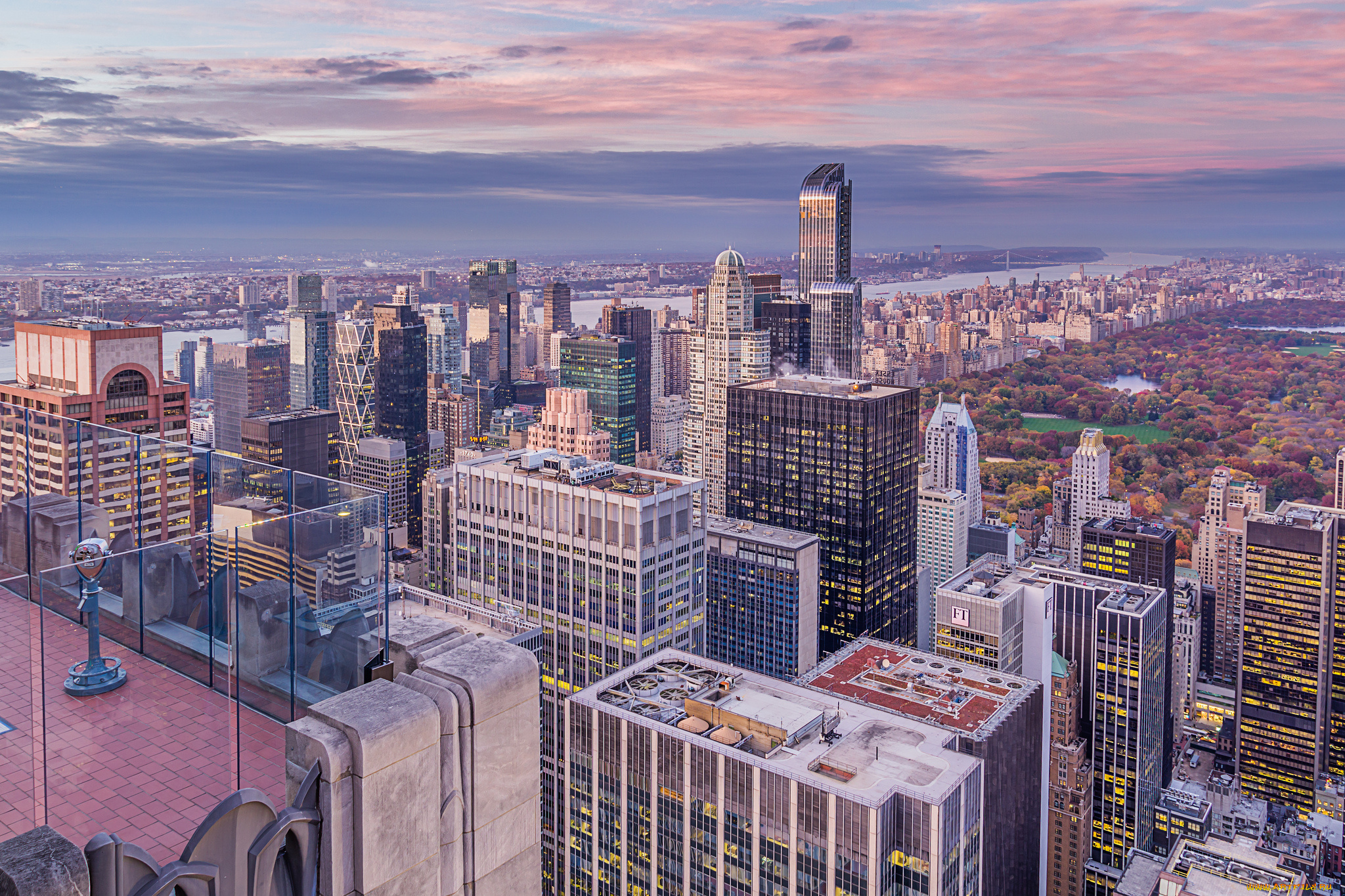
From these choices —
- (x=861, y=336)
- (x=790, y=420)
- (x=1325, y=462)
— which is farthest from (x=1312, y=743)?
(x=861, y=336)

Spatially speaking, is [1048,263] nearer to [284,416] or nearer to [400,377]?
[400,377]

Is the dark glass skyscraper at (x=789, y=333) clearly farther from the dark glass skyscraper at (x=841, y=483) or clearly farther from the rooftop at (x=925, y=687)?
the rooftop at (x=925, y=687)

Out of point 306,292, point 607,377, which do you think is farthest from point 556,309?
point 306,292

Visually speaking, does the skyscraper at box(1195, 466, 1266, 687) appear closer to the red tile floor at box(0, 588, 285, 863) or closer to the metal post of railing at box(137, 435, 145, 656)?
the metal post of railing at box(137, 435, 145, 656)

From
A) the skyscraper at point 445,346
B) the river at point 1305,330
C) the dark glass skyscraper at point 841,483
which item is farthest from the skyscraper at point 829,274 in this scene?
the skyscraper at point 445,346

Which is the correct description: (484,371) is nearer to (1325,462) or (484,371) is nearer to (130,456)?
(1325,462)

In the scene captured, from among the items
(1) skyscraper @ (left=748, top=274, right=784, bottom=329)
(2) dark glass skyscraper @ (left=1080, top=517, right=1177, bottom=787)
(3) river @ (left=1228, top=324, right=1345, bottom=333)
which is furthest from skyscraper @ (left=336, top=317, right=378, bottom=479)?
(3) river @ (left=1228, top=324, right=1345, bottom=333)

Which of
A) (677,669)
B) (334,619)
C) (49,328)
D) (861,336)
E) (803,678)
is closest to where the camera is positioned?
(334,619)
